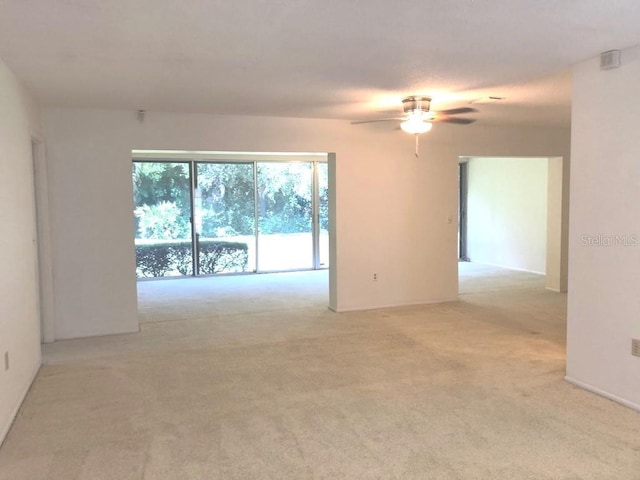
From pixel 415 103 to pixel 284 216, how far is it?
4997 mm

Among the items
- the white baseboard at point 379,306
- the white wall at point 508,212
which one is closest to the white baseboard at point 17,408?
the white baseboard at point 379,306

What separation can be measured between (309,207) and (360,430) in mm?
6677

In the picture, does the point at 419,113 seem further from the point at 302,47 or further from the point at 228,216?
the point at 228,216

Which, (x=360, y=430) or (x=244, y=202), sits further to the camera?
(x=244, y=202)

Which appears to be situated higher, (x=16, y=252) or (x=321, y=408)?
(x=16, y=252)

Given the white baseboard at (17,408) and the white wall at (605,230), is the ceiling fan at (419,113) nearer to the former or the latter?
the white wall at (605,230)

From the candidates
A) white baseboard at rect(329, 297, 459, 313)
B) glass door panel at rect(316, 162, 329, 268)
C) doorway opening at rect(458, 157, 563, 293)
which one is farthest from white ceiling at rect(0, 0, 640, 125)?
glass door panel at rect(316, 162, 329, 268)

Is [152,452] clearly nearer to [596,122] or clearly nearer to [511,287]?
[596,122]

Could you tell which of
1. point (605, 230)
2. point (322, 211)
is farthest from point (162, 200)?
point (605, 230)

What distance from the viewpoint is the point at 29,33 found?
2.66m

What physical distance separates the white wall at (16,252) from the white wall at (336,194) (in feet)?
2.35

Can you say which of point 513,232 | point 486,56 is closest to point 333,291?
point 486,56

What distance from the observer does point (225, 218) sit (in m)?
8.81

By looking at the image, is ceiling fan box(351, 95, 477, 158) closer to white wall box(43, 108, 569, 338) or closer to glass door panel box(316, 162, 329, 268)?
white wall box(43, 108, 569, 338)
